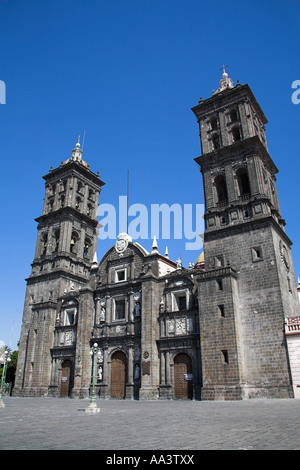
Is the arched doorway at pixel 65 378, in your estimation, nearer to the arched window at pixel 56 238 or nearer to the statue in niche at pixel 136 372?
the statue in niche at pixel 136 372

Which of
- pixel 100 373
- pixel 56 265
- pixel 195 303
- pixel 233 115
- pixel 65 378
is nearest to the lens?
pixel 195 303

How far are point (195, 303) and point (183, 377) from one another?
5.68m

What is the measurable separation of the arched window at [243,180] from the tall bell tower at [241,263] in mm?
88

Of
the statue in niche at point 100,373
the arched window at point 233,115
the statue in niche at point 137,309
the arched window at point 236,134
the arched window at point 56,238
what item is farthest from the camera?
the arched window at point 56,238

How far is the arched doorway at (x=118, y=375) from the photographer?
101 ft

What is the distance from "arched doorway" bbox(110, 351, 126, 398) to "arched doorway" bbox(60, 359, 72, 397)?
5.06 metres

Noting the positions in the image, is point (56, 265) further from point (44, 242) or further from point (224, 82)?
point (224, 82)

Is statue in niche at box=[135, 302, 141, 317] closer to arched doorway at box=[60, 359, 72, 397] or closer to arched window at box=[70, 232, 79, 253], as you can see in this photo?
arched doorway at box=[60, 359, 72, 397]

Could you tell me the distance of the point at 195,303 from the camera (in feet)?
94.5

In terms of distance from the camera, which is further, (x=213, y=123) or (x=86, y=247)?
(x=86, y=247)

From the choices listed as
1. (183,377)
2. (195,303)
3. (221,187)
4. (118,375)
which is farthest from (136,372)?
(221,187)

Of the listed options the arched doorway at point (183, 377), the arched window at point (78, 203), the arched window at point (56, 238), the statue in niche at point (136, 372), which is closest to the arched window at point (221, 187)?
the arched doorway at point (183, 377)

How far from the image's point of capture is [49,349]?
36.3 metres
